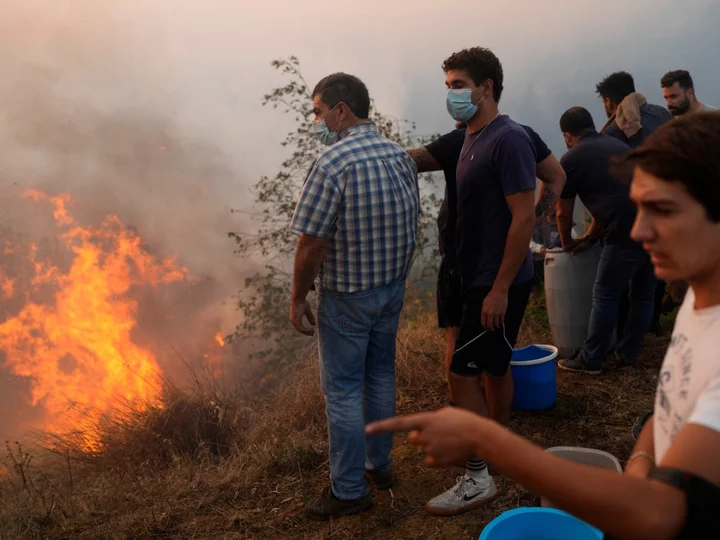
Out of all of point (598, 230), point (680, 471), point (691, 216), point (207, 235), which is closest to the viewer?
point (680, 471)

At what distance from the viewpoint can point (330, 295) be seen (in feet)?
10.00

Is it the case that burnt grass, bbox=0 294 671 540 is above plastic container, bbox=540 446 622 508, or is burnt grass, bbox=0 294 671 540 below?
below

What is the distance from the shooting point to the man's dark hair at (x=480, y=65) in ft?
10.1

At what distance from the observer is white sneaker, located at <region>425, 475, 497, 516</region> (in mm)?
3021

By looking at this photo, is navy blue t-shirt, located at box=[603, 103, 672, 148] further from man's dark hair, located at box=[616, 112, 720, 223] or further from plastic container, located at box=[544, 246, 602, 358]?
man's dark hair, located at box=[616, 112, 720, 223]

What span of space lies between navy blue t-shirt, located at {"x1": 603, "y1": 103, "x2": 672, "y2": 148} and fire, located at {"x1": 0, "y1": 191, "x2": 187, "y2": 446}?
8.69 metres

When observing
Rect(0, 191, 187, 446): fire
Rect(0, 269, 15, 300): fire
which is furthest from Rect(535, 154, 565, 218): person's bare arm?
Rect(0, 269, 15, 300): fire

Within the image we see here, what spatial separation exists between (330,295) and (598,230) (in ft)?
8.56

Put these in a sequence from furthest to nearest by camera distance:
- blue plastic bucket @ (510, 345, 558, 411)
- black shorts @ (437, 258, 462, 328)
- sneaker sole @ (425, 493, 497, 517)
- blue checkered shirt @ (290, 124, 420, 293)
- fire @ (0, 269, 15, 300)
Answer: fire @ (0, 269, 15, 300) < blue plastic bucket @ (510, 345, 558, 411) < black shorts @ (437, 258, 462, 328) < sneaker sole @ (425, 493, 497, 517) < blue checkered shirt @ (290, 124, 420, 293)

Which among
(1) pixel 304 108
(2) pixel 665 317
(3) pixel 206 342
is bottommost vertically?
(3) pixel 206 342

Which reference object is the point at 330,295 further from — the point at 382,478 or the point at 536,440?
the point at 536,440

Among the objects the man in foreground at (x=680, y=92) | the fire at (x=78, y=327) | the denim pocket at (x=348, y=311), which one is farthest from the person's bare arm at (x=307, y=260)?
the fire at (x=78, y=327)

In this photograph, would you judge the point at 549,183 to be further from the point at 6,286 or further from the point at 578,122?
the point at 6,286

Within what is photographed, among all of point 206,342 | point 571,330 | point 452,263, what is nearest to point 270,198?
point 571,330
